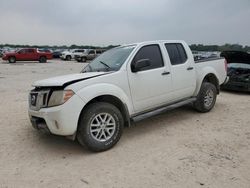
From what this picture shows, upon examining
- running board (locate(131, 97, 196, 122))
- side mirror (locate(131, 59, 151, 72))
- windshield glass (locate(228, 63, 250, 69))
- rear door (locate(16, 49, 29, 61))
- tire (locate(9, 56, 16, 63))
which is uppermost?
rear door (locate(16, 49, 29, 61))

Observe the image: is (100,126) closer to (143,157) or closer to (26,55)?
(143,157)

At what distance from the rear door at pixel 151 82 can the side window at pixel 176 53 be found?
0.32 metres

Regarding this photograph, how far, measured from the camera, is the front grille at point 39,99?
12.7ft

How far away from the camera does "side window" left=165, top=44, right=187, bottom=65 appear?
17.3 feet

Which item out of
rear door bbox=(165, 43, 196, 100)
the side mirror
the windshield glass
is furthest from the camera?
the windshield glass

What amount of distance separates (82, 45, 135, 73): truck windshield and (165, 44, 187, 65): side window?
94 cm

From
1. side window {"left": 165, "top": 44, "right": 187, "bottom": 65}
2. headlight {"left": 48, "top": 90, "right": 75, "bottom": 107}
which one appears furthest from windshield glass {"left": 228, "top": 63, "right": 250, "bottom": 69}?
headlight {"left": 48, "top": 90, "right": 75, "bottom": 107}

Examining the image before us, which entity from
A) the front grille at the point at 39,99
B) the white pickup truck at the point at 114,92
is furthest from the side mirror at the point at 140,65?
the front grille at the point at 39,99

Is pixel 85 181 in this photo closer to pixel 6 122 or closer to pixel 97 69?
pixel 97 69

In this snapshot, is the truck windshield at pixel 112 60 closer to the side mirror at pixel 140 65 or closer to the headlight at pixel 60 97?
the side mirror at pixel 140 65

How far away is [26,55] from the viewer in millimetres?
29391

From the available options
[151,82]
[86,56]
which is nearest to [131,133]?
[151,82]

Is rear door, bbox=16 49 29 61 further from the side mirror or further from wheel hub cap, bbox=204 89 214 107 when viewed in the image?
the side mirror

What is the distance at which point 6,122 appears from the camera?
5453 mm
